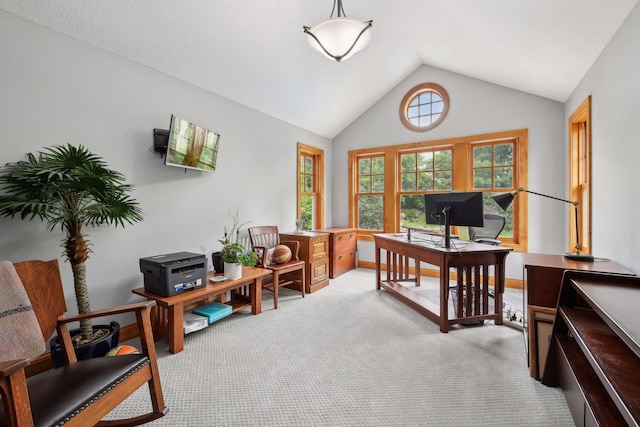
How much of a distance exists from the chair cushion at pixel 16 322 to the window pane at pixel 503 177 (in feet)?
16.3

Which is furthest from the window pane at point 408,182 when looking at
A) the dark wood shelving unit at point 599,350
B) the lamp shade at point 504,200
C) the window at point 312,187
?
the dark wood shelving unit at point 599,350

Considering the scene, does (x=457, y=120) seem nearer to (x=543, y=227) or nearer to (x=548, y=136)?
(x=548, y=136)

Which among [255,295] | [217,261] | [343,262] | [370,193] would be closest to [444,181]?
[370,193]

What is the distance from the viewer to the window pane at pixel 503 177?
3.97 meters

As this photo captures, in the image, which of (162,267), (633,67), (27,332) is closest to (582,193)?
(633,67)

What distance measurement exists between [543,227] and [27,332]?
511 centimetres

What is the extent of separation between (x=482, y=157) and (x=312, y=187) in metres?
2.83

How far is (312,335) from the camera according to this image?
2523 millimetres

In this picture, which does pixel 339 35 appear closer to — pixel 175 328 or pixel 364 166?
pixel 175 328

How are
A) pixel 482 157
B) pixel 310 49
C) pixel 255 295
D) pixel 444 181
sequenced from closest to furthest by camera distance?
pixel 255 295 → pixel 310 49 → pixel 482 157 → pixel 444 181

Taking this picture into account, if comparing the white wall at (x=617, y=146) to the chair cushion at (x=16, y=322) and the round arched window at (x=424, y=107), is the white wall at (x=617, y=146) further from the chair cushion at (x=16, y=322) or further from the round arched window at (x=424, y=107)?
the chair cushion at (x=16, y=322)

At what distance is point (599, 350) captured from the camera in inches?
46.8

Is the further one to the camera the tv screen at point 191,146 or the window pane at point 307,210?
the window pane at point 307,210

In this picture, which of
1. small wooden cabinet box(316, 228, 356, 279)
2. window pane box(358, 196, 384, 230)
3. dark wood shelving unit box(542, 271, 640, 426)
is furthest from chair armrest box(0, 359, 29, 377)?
window pane box(358, 196, 384, 230)
